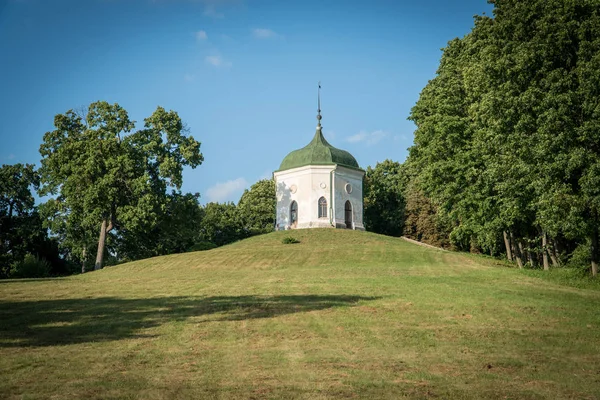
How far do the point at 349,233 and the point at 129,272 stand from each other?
21340 mm

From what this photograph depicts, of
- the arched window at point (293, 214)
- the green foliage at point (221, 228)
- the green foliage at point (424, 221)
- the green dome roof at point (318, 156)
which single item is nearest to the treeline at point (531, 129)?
the green foliage at point (424, 221)

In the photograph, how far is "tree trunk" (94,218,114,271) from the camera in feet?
146

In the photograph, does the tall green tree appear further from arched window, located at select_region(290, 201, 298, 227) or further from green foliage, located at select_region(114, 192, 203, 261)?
arched window, located at select_region(290, 201, 298, 227)

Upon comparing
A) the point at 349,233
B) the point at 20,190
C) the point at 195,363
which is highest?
the point at 20,190

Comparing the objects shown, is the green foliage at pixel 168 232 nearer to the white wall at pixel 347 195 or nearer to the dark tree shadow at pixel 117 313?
the white wall at pixel 347 195

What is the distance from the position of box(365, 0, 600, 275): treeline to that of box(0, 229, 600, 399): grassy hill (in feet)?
13.1

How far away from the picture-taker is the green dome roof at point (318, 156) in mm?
56969

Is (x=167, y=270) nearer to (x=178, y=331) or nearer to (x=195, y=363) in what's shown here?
(x=178, y=331)

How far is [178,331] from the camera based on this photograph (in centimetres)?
1479

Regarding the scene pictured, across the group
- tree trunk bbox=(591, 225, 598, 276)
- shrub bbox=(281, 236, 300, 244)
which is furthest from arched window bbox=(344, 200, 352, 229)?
tree trunk bbox=(591, 225, 598, 276)

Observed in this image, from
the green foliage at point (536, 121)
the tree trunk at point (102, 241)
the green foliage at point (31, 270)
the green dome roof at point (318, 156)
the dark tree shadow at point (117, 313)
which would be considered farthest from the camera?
the green dome roof at point (318, 156)

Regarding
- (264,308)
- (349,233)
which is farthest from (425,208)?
(264,308)

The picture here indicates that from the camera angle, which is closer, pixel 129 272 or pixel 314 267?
pixel 314 267

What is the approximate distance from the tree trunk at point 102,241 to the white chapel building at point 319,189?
18039mm
